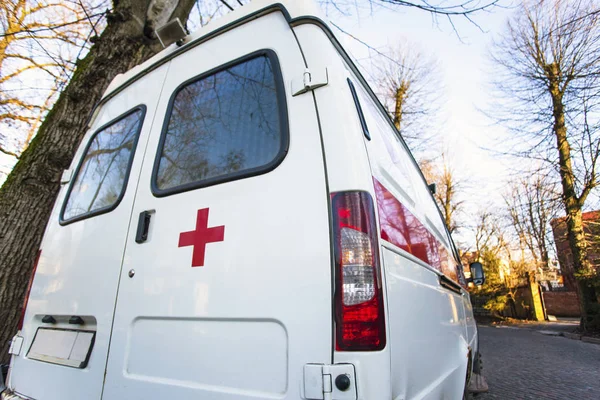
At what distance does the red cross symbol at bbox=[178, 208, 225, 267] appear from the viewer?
1.25 meters

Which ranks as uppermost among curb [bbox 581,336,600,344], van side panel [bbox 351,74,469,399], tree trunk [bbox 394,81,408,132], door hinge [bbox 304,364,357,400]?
tree trunk [bbox 394,81,408,132]

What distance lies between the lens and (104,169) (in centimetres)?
199

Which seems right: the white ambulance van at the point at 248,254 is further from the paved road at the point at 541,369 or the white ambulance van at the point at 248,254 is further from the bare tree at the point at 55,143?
the paved road at the point at 541,369

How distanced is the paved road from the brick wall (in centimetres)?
1442

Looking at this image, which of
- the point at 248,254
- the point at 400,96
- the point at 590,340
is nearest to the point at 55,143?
the point at 248,254

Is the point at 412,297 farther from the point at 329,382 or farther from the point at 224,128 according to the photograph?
the point at 224,128

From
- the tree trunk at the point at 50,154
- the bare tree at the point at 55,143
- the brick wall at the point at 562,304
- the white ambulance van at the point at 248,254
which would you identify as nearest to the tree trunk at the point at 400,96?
the bare tree at the point at 55,143

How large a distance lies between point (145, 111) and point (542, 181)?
43.2 ft

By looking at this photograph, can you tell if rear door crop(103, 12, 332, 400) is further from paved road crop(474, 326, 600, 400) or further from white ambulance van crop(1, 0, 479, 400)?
paved road crop(474, 326, 600, 400)

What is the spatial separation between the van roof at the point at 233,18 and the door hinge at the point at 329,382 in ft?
4.36

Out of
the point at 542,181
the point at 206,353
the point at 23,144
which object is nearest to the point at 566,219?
the point at 542,181

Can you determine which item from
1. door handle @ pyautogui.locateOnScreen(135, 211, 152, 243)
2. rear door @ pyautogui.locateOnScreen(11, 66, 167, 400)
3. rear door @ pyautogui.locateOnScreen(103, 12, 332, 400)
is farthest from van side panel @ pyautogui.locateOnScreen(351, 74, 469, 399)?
rear door @ pyautogui.locateOnScreen(11, 66, 167, 400)

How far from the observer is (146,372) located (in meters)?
1.27

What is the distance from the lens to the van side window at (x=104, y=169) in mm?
1781
